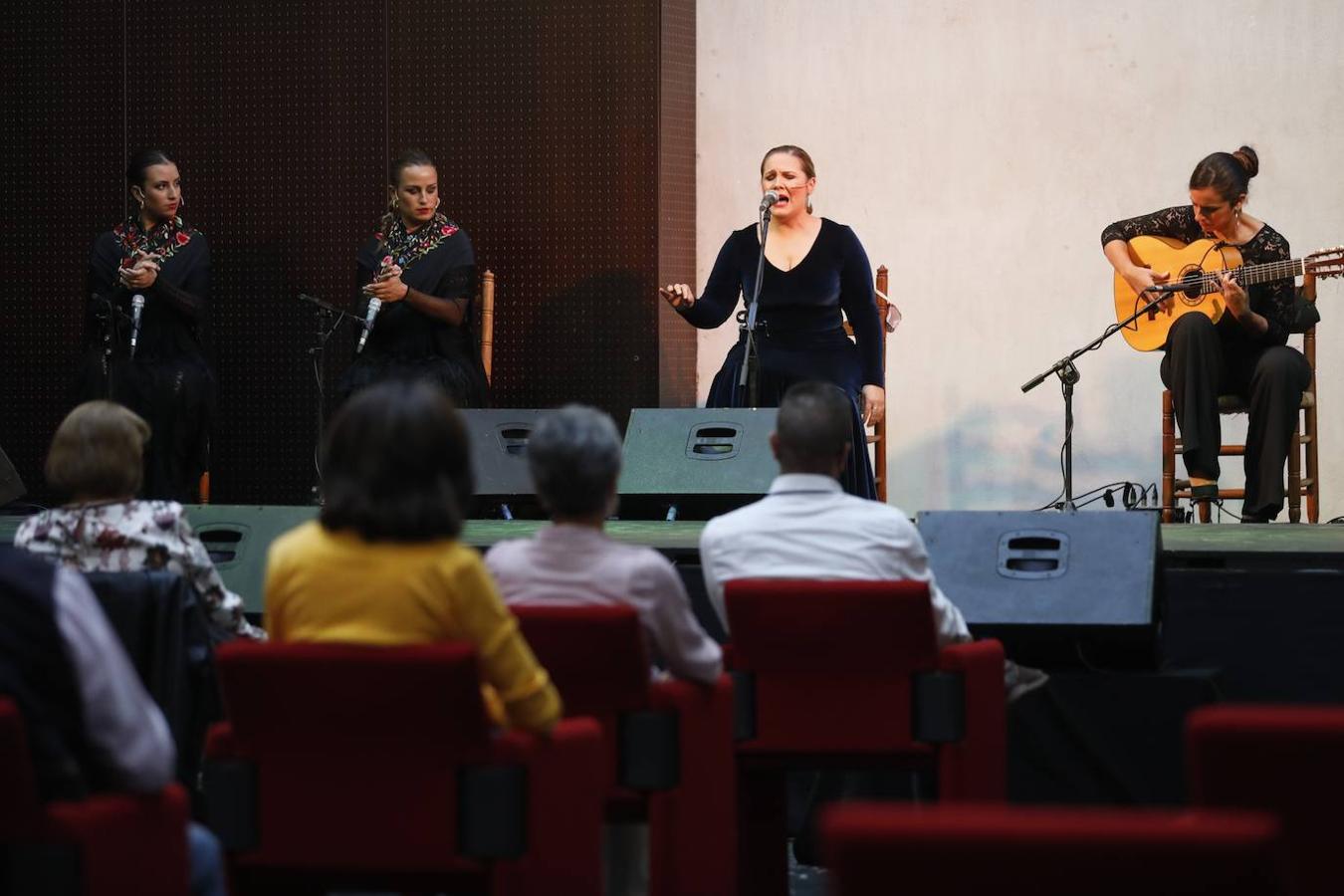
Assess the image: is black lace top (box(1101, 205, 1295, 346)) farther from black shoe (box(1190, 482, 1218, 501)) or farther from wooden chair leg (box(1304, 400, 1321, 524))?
black shoe (box(1190, 482, 1218, 501))

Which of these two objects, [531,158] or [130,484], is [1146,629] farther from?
[531,158]

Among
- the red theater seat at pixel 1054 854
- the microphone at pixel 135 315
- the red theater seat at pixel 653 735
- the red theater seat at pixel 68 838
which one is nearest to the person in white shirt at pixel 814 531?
the red theater seat at pixel 653 735

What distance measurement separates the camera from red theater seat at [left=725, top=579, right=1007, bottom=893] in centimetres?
296

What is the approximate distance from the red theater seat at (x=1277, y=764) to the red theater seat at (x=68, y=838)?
1188mm

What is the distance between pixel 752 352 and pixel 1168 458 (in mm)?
1644

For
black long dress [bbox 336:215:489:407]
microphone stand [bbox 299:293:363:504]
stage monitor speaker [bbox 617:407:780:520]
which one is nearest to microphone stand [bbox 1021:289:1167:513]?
stage monitor speaker [bbox 617:407:780:520]

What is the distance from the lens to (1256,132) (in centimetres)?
731

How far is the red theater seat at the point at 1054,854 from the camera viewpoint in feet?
4.22

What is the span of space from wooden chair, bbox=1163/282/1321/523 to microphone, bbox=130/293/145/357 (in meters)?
3.58

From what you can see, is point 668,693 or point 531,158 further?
point 531,158

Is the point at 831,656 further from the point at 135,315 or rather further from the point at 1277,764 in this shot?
the point at 135,315

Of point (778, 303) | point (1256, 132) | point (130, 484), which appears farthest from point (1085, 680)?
point (1256, 132)

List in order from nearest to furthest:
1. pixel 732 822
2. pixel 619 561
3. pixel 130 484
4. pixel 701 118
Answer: pixel 619 561 → pixel 732 822 → pixel 130 484 → pixel 701 118

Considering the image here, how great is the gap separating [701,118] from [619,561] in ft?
17.7
